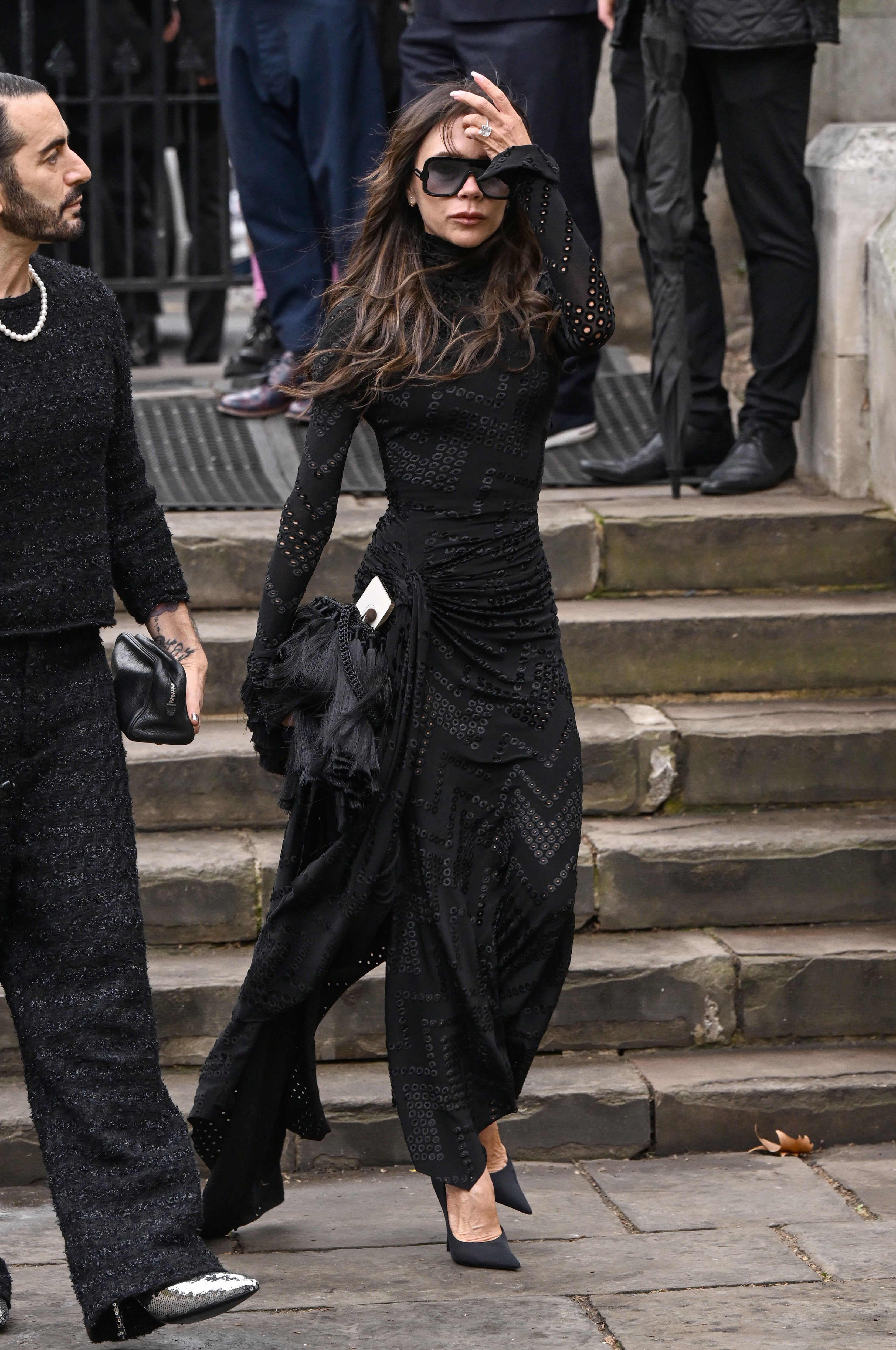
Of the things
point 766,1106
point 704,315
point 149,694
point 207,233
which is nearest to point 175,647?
point 149,694

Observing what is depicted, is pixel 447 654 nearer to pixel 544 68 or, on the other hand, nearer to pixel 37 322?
pixel 37 322

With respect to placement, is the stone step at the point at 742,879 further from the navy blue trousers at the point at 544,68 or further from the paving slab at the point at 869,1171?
the navy blue trousers at the point at 544,68

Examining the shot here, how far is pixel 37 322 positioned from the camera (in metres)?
3.09

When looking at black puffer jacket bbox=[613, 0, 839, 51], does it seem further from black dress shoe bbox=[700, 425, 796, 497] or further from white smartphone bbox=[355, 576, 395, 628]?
white smartphone bbox=[355, 576, 395, 628]

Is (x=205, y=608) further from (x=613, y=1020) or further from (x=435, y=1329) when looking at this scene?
(x=435, y=1329)

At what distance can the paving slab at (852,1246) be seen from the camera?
140 inches

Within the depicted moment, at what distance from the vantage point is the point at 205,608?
17.7ft

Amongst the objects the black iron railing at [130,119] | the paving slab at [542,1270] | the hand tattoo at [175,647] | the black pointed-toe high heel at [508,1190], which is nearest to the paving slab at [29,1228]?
the paving slab at [542,1270]

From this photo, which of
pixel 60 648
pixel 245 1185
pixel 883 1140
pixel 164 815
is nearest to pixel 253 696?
pixel 60 648

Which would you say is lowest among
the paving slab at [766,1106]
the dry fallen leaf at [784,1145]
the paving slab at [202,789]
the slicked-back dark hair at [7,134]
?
the dry fallen leaf at [784,1145]

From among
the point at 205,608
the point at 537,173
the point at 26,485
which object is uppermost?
the point at 537,173

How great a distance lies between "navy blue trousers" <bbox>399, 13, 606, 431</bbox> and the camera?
19.0ft

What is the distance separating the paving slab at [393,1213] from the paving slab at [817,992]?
0.62 meters

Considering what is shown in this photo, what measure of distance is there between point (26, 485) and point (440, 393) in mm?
805
